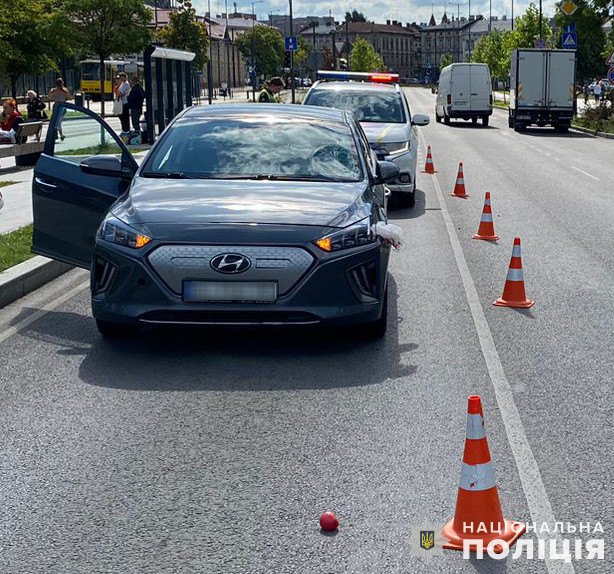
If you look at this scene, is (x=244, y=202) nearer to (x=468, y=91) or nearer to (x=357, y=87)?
(x=357, y=87)

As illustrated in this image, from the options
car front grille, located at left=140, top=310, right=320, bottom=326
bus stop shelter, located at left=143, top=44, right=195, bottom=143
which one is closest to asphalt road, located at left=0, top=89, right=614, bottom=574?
car front grille, located at left=140, top=310, right=320, bottom=326

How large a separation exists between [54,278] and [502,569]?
24.4ft

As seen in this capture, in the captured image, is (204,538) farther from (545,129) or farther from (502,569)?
(545,129)

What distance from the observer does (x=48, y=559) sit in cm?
427

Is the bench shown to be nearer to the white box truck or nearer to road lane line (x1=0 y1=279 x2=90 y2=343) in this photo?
road lane line (x1=0 y1=279 x2=90 y2=343)

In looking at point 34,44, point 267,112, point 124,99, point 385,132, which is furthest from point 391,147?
point 34,44

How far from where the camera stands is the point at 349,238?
750cm

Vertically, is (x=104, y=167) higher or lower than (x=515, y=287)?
higher

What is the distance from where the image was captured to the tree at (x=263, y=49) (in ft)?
495

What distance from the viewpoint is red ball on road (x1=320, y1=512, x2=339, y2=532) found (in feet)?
14.8

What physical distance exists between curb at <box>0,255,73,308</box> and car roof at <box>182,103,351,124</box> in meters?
1.90

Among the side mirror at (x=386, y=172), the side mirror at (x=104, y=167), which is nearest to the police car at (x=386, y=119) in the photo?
the side mirror at (x=386, y=172)

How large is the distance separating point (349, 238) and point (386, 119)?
34.7ft

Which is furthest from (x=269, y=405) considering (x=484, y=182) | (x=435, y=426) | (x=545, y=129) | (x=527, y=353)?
(x=545, y=129)
